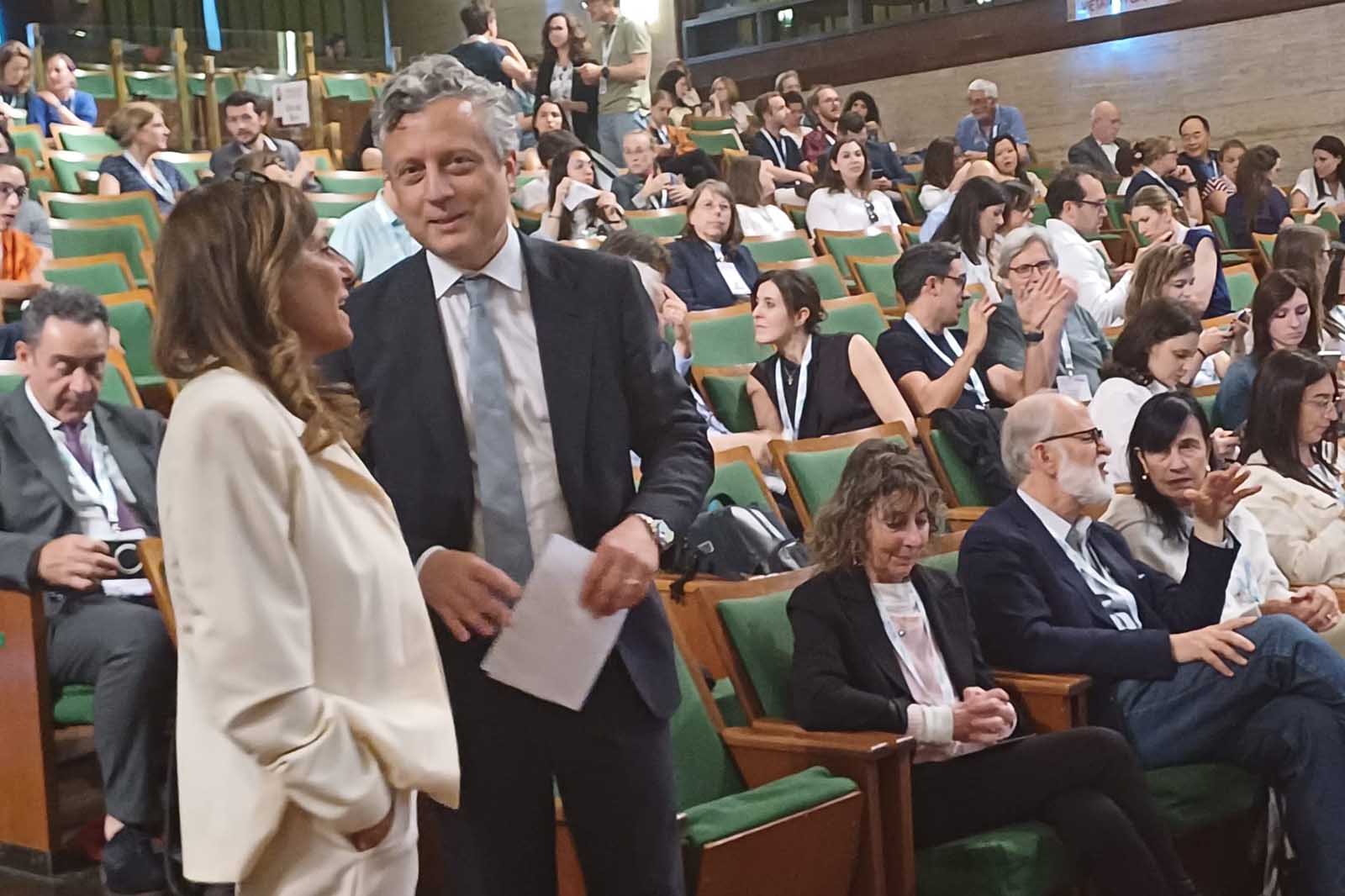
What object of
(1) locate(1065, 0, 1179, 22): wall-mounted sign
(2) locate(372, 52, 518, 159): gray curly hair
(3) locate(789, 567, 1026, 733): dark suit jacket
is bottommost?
(3) locate(789, 567, 1026, 733): dark suit jacket

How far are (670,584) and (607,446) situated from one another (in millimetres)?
1367

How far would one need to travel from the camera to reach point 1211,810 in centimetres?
293

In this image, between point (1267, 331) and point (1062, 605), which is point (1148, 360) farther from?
point (1062, 605)

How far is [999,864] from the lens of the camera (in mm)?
2588

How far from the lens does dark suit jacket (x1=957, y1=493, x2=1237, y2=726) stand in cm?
294

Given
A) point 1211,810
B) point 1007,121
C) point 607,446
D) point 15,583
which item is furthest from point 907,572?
point 1007,121

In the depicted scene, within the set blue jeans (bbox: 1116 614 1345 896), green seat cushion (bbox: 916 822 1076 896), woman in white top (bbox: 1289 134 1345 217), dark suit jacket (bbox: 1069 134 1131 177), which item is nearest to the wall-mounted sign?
dark suit jacket (bbox: 1069 134 1131 177)

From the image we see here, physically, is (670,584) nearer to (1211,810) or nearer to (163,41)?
(1211,810)

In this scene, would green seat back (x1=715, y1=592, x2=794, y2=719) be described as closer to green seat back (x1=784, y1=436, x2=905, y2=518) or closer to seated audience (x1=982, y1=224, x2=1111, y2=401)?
green seat back (x1=784, y1=436, x2=905, y2=518)

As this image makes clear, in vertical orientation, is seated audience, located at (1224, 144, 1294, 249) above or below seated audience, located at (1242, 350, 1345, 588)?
above

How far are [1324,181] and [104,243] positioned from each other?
6.40 meters

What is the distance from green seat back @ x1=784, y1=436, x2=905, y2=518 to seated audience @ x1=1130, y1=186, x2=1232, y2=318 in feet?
7.20

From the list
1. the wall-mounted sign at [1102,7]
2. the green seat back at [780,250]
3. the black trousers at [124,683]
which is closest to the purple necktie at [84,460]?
the black trousers at [124,683]

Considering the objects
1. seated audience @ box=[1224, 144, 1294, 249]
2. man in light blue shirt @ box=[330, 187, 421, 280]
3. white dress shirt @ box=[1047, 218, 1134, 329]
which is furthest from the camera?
seated audience @ box=[1224, 144, 1294, 249]
